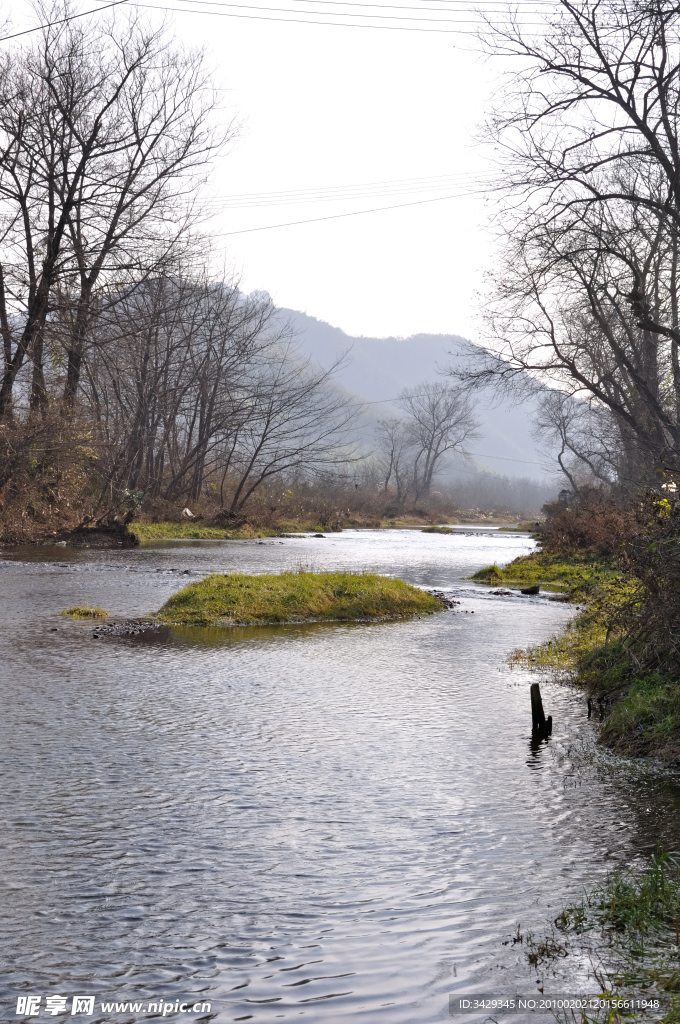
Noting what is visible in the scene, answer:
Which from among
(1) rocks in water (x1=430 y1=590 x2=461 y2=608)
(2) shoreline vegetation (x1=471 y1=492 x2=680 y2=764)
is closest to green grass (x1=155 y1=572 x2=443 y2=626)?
(1) rocks in water (x1=430 y1=590 x2=461 y2=608)

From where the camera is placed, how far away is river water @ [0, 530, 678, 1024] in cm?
372

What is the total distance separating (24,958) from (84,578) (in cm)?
1595

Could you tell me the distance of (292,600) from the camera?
15.4 metres

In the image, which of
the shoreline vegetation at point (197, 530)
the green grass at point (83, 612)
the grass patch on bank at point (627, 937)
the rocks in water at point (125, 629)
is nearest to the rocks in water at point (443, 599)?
the rocks in water at point (125, 629)

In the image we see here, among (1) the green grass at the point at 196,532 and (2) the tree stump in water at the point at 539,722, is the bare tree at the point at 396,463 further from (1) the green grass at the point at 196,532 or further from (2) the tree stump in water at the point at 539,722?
(2) the tree stump in water at the point at 539,722

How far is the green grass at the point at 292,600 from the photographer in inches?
568

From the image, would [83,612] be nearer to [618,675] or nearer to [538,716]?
[538,716]

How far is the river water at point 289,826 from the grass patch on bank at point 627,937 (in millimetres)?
174

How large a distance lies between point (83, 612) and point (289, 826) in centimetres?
929

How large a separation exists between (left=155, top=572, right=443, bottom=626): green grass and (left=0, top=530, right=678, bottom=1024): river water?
9.20 feet

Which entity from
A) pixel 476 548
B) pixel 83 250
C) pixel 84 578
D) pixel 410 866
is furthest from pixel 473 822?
pixel 476 548

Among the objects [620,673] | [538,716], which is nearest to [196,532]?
[620,673]

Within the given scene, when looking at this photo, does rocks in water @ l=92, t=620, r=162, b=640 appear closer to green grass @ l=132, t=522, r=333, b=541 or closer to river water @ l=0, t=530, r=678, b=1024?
river water @ l=0, t=530, r=678, b=1024

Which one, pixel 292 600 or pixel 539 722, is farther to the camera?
pixel 292 600
